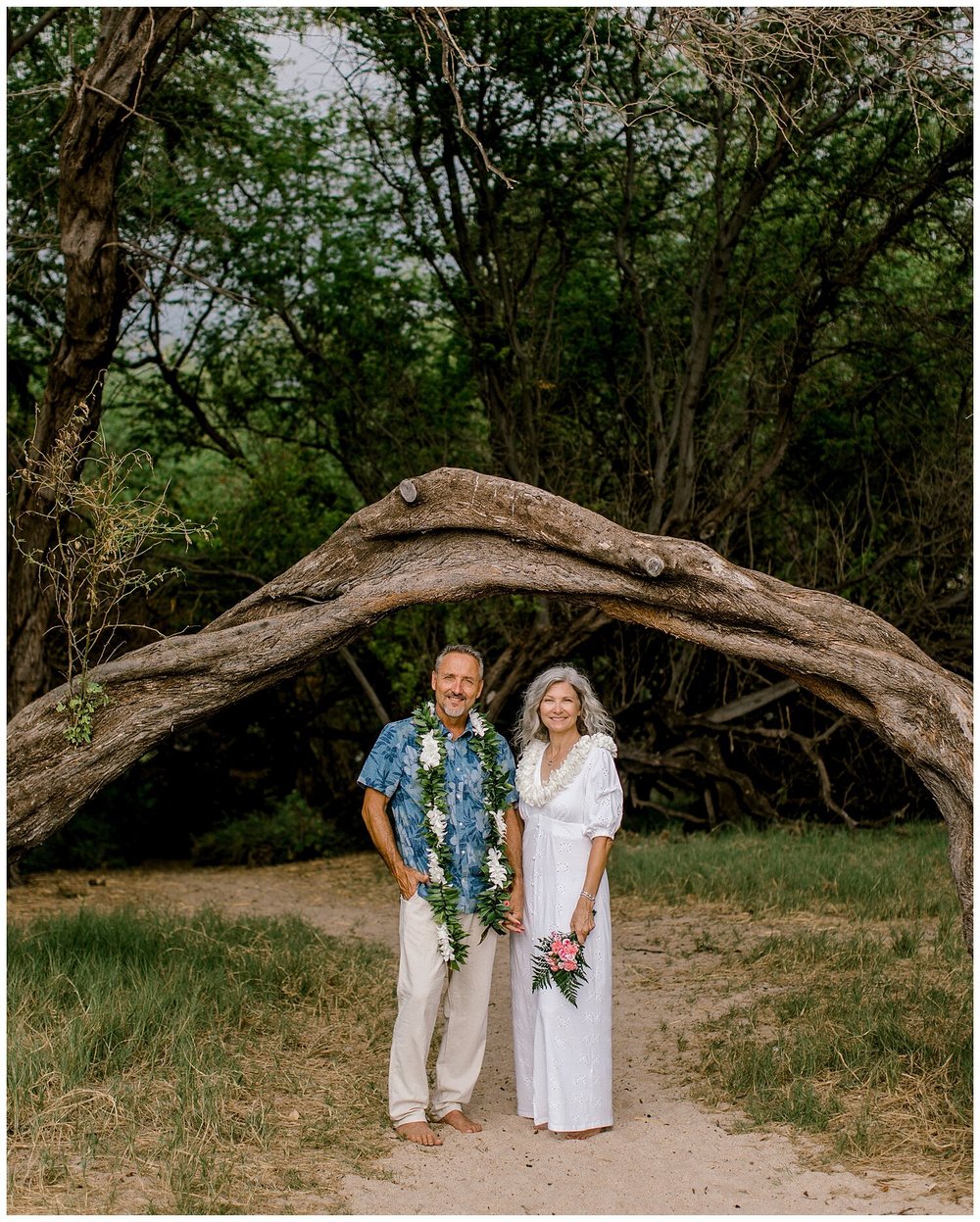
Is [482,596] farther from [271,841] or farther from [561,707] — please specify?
[271,841]

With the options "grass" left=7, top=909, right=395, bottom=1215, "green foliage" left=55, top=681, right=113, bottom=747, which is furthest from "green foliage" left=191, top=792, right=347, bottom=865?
"green foliage" left=55, top=681, right=113, bottom=747

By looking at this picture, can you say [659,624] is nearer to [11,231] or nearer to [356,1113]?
[356,1113]

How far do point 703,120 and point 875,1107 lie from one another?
911 cm

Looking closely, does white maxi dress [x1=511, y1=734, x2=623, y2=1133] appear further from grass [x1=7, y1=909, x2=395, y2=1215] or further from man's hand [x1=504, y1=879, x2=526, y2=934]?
grass [x1=7, y1=909, x2=395, y2=1215]

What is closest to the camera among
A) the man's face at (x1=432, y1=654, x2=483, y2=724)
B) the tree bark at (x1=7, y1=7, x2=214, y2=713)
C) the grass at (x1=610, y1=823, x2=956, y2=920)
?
the man's face at (x1=432, y1=654, x2=483, y2=724)

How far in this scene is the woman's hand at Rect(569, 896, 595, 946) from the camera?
16.6 feet

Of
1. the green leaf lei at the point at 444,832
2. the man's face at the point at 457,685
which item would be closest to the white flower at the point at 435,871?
the green leaf lei at the point at 444,832

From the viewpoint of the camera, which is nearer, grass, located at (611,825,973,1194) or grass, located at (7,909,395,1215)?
grass, located at (7,909,395,1215)

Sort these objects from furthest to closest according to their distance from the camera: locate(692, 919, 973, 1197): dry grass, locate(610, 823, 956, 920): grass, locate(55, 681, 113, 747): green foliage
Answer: locate(610, 823, 956, 920): grass < locate(55, 681, 113, 747): green foliage < locate(692, 919, 973, 1197): dry grass

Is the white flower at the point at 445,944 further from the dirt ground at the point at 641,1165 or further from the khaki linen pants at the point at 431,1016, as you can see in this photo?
the dirt ground at the point at 641,1165

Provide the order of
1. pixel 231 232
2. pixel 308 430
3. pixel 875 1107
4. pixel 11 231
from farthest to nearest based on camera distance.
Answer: pixel 308 430 → pixel 231 232 → pixel 11 231 → pixel 875 1107

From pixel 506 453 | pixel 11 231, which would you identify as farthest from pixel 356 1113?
pixel 11 231

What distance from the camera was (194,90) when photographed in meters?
11.2

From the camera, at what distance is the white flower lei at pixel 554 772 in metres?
5.21
